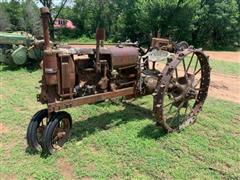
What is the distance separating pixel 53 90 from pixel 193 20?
856 inches

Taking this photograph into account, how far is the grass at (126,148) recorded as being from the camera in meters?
4.40

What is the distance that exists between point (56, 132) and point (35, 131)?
0.31m

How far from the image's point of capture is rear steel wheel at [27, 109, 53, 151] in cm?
477

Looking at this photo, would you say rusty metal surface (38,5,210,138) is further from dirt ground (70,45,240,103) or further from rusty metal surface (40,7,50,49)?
dirt ground (70,45,240,103)

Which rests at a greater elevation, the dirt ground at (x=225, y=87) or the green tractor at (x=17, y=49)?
the green tractor at (x=17, y=49)

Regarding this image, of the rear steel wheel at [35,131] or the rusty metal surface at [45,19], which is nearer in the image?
the rusty metal surface at [45,19]

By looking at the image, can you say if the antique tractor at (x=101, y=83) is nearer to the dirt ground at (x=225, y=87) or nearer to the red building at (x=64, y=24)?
the dirt ground at (x=225, y=87)

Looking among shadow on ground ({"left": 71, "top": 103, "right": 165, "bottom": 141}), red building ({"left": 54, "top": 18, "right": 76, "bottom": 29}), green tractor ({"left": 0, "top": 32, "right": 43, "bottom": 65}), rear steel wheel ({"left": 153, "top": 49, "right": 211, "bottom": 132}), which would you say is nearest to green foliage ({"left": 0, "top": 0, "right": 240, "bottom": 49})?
red building ({"left": 54, "top": 18, "right": 76, "bottom": 29})

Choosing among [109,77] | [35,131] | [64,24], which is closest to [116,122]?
[109,77]

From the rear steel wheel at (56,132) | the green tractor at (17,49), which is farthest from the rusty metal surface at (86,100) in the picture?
the green tractor at (17,49)

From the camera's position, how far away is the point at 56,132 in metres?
4.91

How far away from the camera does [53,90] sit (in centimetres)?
480

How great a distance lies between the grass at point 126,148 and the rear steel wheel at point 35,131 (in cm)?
17

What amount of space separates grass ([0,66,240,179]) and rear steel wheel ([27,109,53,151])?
171 mm
